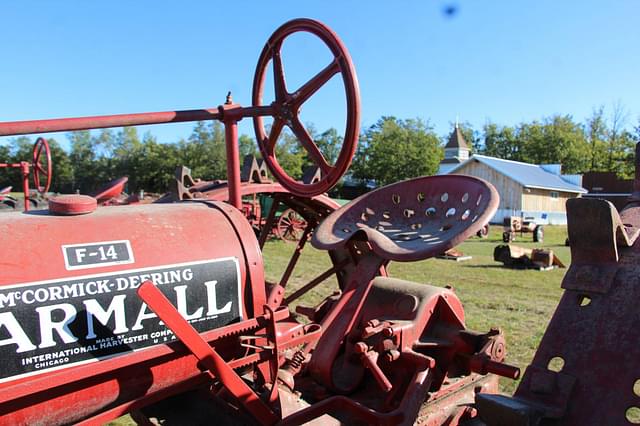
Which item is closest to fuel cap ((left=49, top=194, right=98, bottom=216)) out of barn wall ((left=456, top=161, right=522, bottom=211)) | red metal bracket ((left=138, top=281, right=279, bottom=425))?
red metal bracket ((left=138, top=281, right=279, bottom=425))

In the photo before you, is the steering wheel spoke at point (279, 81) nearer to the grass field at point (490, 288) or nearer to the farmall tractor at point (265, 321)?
the farmall tractor at point (265, 321)

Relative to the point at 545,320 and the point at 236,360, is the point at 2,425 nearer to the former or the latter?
the point at 236,360

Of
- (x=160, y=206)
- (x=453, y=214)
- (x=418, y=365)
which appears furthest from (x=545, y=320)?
(x=160, y=206)

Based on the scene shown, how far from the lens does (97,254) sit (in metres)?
1.73

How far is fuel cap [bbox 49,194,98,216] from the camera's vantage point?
1854mm

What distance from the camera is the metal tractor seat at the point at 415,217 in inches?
90.8

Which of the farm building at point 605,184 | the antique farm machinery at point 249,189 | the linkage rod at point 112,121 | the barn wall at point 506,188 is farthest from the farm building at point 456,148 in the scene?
the linkage rod at point 112,121

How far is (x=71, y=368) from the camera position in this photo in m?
1.62

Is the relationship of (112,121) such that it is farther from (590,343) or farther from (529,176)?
(529,176)

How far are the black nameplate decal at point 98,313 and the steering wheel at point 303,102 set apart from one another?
68cm

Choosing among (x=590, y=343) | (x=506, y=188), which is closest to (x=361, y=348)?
(x=590, y=343)

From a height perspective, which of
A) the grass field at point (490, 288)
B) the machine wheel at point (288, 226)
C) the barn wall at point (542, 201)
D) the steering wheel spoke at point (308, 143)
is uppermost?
the steering wheel spoke at point (308, 143)

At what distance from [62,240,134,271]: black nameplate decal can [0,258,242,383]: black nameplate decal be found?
0.05 meters

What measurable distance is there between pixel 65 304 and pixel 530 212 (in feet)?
99.9
